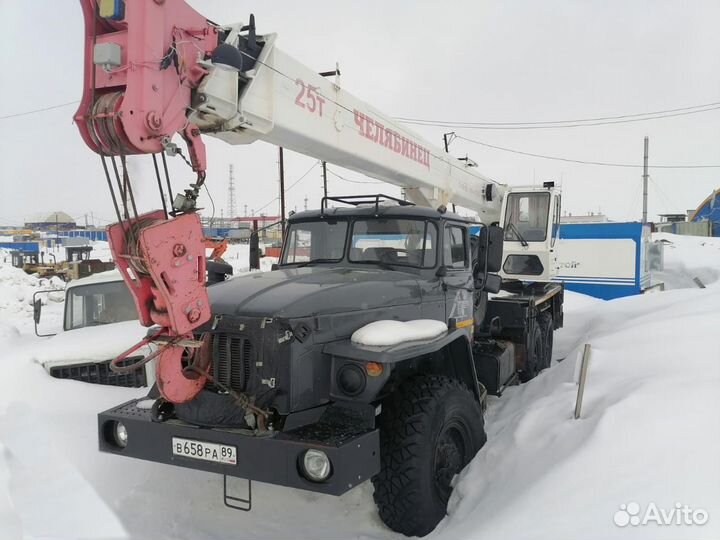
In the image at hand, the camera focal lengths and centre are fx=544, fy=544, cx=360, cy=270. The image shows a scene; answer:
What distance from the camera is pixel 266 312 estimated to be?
11.0 ft

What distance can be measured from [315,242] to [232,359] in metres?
1.81

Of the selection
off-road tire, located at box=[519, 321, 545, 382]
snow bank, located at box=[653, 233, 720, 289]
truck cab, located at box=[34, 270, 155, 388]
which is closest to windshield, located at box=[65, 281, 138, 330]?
truck cab, located at box=[34, 270, 155, 388]

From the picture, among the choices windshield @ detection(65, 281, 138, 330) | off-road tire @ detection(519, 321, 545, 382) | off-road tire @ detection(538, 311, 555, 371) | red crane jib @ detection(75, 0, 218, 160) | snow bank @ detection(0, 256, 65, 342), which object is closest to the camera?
red crane jib @ detection(75, 0, 218, 160)

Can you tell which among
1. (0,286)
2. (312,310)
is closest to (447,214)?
(312,310)

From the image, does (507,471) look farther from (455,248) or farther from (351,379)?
(455,248)

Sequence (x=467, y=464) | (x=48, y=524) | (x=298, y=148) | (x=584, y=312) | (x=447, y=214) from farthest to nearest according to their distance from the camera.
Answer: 1. (x=584, y=312)
2. (x=447, y=214)
3. (x=298, y=148)
4. (x=467, y=464)
5. (x=48, y=524)

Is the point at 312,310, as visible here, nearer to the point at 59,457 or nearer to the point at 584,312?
the point at 59,457

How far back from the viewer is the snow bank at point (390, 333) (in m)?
3.43

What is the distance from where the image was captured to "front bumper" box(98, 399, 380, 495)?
9.66 feet

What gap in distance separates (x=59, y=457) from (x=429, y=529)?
2805mm

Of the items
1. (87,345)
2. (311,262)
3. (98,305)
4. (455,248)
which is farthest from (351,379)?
(98,305)

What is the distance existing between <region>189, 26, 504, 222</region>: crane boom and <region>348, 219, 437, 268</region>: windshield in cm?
75

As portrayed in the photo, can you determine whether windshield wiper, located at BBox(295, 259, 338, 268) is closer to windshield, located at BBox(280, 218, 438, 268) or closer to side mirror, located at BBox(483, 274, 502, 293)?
windshield, located at BBox(280, 218, 438, 268)

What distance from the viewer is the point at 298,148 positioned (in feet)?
14.9
